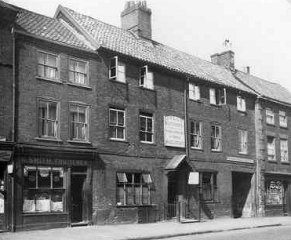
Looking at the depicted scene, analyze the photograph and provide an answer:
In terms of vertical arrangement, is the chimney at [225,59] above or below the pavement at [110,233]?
above

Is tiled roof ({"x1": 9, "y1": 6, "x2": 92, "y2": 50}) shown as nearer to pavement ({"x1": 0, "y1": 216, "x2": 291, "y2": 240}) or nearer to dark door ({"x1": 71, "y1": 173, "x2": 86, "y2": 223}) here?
dark door ({"x1": 71, "y1": 173, "x2": 86, "y2": 223})

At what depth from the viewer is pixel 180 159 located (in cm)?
2709

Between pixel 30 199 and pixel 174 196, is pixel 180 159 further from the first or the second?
pixel 30 199

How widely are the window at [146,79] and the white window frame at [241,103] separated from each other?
872cm

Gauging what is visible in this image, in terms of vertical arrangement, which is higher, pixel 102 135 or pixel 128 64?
pixel 128 64

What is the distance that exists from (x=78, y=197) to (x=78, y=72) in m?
5.95

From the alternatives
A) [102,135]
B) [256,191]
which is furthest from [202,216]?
[102,135]

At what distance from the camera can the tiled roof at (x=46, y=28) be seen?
871 inches

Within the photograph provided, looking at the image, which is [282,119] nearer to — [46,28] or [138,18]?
[138,18]

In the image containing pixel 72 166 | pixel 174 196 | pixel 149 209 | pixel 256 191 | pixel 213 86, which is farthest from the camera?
pixel 256 191

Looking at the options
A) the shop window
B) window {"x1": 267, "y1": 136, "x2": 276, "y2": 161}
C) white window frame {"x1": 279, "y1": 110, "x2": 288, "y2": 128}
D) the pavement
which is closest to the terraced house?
the shop window

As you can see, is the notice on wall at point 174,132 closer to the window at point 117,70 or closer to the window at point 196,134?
the window at point 196,134

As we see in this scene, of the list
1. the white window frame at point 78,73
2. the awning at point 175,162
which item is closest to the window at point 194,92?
the awning at point 175,162

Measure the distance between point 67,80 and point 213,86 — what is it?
37.7 ft
